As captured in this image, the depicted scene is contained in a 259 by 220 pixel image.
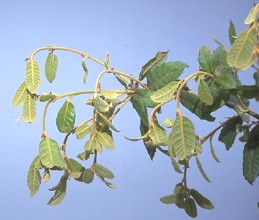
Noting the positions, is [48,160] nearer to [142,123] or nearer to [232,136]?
[142,123]

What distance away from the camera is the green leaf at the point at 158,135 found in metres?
0.56

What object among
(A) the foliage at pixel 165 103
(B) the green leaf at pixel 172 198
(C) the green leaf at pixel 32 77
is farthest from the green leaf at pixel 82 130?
(B) the green leaf at pixel 172 198

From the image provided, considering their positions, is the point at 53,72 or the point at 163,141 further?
the point at 53,72

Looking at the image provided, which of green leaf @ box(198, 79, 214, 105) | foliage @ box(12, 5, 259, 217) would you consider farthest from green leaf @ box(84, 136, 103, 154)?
green leaf @ box(198, 79, 214, 105)

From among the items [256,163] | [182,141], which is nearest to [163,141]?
[182,141]

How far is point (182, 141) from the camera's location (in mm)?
515

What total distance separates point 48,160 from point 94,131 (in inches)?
3.9

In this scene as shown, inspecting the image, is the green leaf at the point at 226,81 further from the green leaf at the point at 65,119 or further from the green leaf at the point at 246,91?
the green leaf at the point at 65,119

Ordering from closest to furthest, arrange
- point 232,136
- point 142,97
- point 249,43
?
1. point 249,43
2. point 142,97
3. point 232,136

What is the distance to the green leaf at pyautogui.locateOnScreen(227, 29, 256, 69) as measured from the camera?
0.49 metres

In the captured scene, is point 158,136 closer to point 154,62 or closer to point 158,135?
point 158,135

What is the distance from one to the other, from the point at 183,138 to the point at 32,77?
30 centimetres

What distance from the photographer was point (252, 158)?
626mm

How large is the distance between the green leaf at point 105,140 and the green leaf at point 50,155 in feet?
0.25
